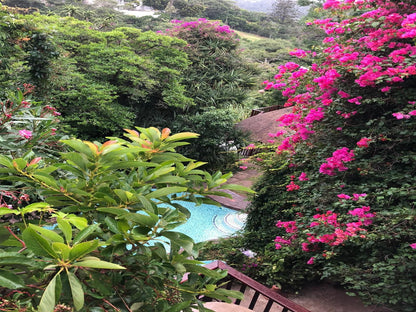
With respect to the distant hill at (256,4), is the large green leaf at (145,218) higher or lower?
lower

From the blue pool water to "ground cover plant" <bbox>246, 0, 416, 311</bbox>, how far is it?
2089 millimetres

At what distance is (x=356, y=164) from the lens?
2.52 meters

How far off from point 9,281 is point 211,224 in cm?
550

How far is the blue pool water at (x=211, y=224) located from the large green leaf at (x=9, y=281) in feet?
16.2

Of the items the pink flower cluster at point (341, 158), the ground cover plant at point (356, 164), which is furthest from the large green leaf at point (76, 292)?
the pink flower cluster at point (341, 158)

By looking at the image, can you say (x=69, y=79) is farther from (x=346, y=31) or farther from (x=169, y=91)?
(x=346, y=31)

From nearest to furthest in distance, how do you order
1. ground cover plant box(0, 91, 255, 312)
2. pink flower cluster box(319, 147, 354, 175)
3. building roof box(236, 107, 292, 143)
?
ground cover plant box(0, 91, 255, 312)
pink flower cluster box(319, 147, 354, 175)
building roof box(236, 107, 292, 143)

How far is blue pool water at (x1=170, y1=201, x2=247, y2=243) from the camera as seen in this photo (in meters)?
5.45

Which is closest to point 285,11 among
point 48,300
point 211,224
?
point 211,224

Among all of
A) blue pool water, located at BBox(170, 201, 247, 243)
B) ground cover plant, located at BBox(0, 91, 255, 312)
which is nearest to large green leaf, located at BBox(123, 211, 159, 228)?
ground cover plant, located at BBox(0, 91, 255, 312)

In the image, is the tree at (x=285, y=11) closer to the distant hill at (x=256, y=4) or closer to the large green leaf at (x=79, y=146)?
the distant hill at (x=256, y=4)

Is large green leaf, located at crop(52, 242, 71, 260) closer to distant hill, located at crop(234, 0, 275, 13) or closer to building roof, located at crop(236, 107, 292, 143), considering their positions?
building roof, located at crop(236, 107, 292, 143)

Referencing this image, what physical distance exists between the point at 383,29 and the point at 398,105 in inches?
27.5

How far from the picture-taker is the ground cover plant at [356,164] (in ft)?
6.99
